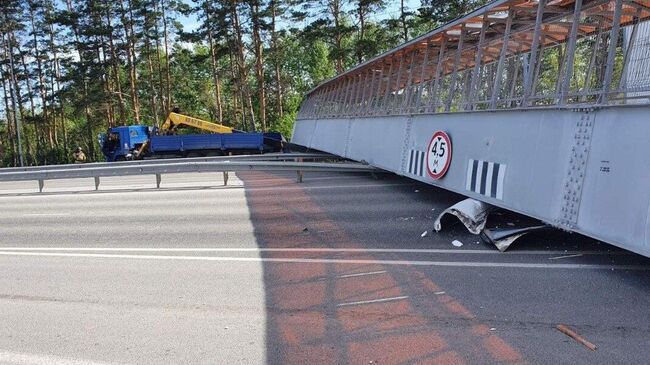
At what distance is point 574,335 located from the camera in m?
4.46

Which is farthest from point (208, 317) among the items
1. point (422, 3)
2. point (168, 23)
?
point (168, 23)

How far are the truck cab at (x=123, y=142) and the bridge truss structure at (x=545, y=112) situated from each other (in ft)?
87.4

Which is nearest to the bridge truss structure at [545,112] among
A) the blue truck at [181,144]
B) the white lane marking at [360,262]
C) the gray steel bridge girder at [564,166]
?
the gray steel bridge girder at [564,166]

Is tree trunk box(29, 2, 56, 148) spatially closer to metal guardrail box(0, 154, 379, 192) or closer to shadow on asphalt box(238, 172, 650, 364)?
metal guardrail box(0, 154, 379, 192)

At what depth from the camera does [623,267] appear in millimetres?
6266

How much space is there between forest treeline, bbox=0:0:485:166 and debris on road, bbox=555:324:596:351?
2978 centimetres

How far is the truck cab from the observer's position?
1391 inches

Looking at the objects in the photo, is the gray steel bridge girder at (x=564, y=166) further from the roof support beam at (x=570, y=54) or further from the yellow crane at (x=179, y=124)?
the yellow crane at (x=179, y=124)

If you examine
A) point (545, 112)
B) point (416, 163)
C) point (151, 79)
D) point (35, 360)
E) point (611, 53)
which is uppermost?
point (151, 79)

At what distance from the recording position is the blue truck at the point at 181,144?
3281 cm

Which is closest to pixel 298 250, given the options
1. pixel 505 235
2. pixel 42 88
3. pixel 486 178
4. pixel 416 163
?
pixel 505 235

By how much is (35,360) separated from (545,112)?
652 cm

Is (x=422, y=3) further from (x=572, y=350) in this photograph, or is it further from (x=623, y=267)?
(x=572, y=350)

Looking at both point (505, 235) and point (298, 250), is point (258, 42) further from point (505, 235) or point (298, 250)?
point (505, 235)
